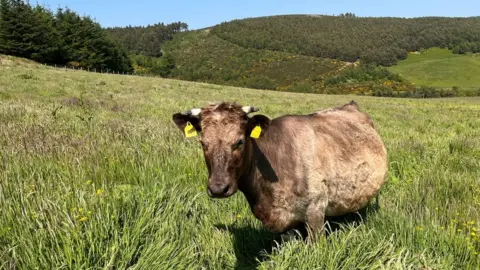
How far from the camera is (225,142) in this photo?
3.64m

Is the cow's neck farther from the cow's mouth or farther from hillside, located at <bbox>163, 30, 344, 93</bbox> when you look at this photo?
hillside, located at <bbox>163, 30, 344, 93</bbox>

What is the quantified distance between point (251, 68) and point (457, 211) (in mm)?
185792

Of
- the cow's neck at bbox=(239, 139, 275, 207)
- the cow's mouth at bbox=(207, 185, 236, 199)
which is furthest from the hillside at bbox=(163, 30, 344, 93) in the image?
the cow's mouth at bbox=(207, 185, 236, 199)

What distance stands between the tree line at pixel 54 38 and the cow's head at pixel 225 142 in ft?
253

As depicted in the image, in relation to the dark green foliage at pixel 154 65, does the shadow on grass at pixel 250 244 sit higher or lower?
lower

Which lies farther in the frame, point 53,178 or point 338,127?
point 338,127

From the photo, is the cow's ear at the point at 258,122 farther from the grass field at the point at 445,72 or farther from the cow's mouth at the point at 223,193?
the grass field at the point at 445,72

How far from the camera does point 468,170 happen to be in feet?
21.8

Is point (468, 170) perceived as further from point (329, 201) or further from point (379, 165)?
point (329, 201)

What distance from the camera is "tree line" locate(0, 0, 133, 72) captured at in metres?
68.1

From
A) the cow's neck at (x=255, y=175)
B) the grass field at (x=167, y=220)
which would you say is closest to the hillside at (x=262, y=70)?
the grass field at (x=167, y=220)

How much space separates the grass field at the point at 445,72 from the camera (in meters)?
132

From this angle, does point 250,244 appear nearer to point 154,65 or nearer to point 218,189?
point 218,189

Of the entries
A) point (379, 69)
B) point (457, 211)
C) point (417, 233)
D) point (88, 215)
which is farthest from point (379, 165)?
point (379, 69)
